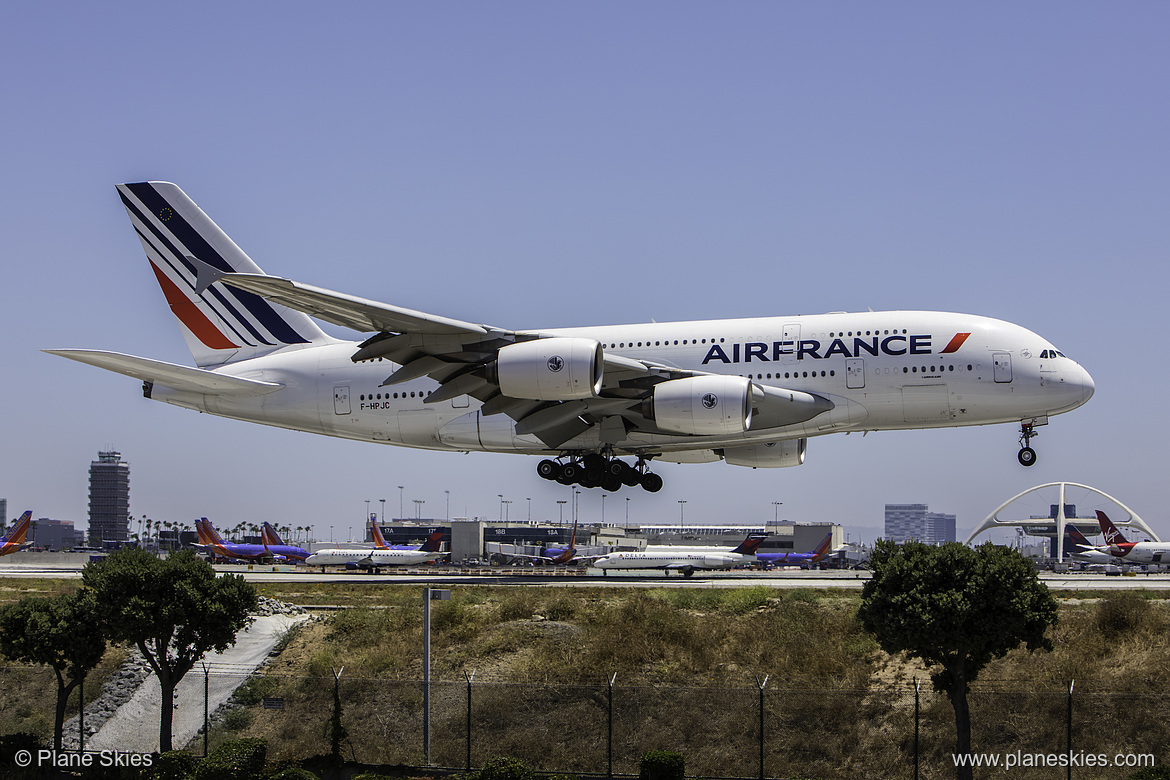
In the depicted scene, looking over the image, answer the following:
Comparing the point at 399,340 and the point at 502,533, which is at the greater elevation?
the point at 399,340

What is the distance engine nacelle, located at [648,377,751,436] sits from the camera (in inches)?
1197

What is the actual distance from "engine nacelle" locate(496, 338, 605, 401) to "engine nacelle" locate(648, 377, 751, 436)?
9.74ft

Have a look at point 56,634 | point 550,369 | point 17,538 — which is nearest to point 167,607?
point 56,634

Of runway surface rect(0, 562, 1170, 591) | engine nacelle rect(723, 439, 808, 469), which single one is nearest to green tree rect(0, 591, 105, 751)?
runway surface rect(0, 562, 1170, 591)

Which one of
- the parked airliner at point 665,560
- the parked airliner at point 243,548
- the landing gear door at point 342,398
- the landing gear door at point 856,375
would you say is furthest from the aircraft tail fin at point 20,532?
the landing gear door at point 856,375

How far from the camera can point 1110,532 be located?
324ft

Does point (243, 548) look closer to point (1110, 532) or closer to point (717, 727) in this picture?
point (1110, 532)

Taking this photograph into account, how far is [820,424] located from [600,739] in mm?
15941

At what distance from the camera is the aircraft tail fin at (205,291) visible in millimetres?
39719

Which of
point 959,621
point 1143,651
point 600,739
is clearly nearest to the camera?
point 959,621

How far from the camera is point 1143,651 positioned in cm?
2198

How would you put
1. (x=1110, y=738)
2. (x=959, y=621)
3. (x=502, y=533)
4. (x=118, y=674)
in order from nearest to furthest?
(x=959, y=621)
(x=1110, y=738)
(x=118, y=674)
(x=502, y=533)

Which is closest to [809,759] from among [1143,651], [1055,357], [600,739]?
[600,739]

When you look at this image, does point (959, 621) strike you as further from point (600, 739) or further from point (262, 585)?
point (262, 585)
